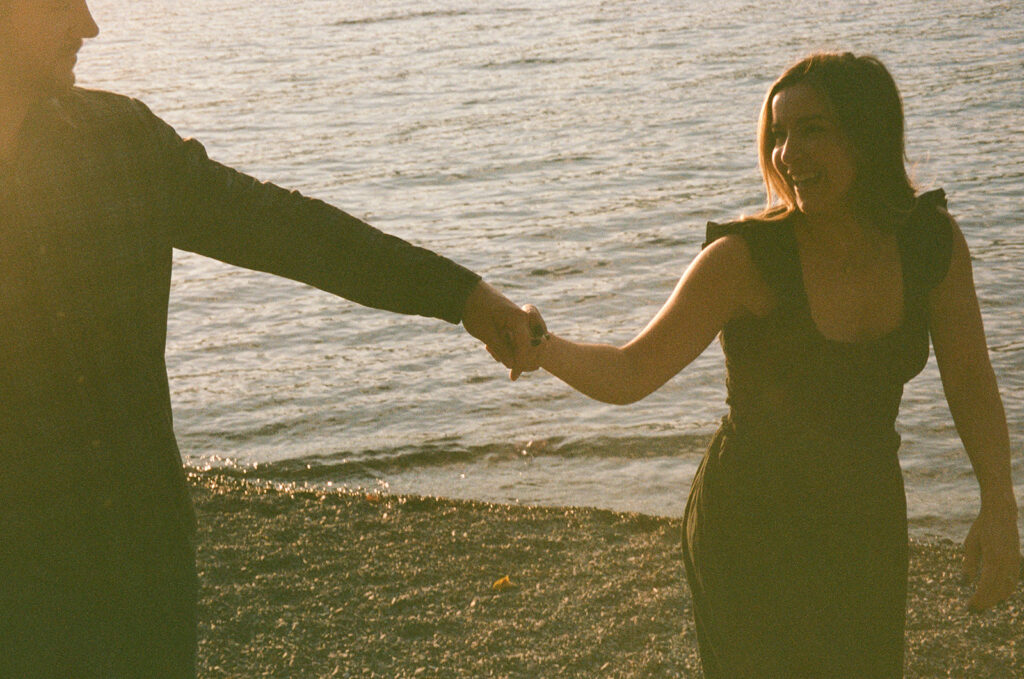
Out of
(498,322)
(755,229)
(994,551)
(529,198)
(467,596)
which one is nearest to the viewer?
(994,551)

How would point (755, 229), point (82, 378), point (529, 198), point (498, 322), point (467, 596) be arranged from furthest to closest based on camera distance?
point (529, 198)
point (467, 596)
point (498, 322)
point (755, 229)
point (82, 378)

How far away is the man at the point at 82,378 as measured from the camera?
278cm

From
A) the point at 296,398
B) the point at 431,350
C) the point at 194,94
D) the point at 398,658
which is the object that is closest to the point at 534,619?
the point at 398,658

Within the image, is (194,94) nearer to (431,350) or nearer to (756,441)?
(431,350)

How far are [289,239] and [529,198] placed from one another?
11.2 m

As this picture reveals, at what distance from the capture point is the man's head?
2.82 meters

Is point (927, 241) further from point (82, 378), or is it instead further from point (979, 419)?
point (82, 378)

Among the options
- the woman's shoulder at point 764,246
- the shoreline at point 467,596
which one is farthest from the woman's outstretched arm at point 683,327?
the shoreline at point 467,596

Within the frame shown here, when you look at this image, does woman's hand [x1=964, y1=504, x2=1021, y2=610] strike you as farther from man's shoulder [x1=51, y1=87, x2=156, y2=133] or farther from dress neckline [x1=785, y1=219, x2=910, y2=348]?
man's shoulder [x1=51, y1=87, x2=156, y2=133]

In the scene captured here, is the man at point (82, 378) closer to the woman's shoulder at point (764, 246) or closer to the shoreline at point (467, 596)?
the woman's shoulder at point (764, 246)

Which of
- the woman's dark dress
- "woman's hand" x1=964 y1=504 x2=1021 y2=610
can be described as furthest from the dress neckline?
"woman's hand" x1=964 y1=504 x2=1021 y2=610

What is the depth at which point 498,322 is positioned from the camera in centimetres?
381

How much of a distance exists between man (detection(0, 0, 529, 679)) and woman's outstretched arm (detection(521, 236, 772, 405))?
120 cm

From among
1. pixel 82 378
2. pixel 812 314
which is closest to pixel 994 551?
pixel 812 314
